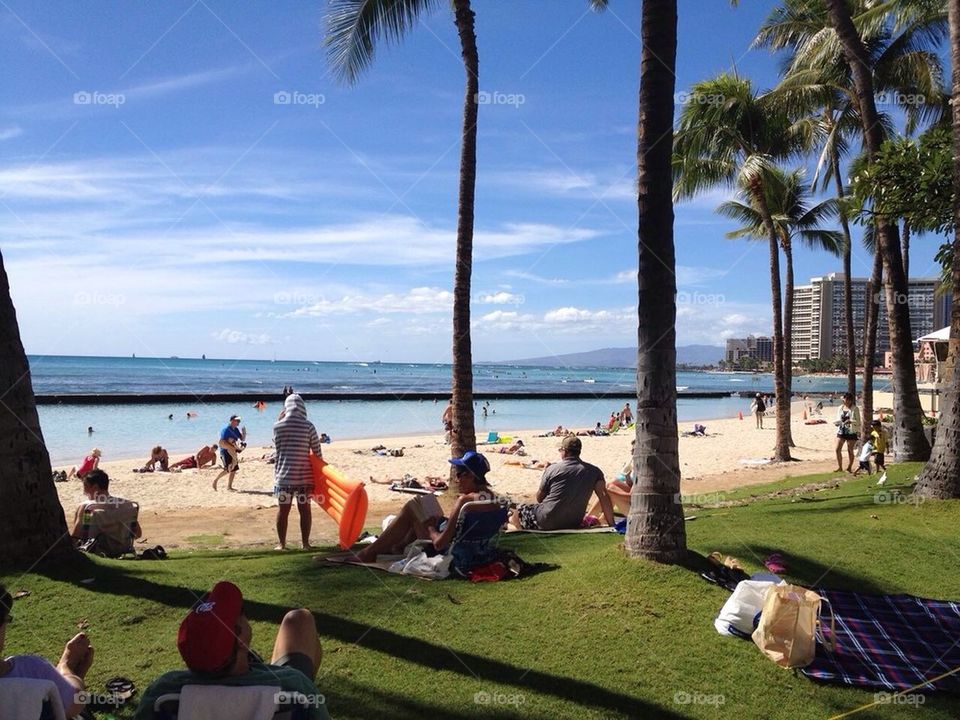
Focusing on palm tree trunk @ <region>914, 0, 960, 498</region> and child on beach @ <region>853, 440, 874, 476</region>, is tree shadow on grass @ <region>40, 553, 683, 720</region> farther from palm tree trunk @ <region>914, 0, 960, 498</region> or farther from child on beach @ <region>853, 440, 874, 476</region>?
child on beach @ <region>853, 440, 874, 476</region>

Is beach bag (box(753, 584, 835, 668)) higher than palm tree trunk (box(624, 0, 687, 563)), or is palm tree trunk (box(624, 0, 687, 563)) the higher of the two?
palm tree trunk (box(624, 0, 687, 563))

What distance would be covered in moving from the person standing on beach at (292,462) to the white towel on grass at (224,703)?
5.52m

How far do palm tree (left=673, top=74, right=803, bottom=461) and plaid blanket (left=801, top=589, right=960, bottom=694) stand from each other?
14472 millimetres

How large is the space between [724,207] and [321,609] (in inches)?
764

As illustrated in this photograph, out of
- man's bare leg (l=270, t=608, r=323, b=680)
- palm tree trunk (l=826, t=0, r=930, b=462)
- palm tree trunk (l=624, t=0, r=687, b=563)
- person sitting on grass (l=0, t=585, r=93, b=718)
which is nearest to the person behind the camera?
person sitting on grass (l=0, t=585, r=93, b=718)

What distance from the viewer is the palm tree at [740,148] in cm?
1875

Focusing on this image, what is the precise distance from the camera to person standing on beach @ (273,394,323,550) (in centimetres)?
794

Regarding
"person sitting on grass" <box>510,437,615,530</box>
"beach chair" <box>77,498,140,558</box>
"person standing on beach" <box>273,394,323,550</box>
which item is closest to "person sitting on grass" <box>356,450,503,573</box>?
"person sitting on grass" <box>510,437,615,530</box>

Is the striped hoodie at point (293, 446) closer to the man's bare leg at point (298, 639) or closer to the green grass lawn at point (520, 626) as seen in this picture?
the green grass lawn at point (520, 626)

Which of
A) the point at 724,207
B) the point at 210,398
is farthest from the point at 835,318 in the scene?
the point at 724,207

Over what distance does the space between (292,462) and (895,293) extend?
9.44m

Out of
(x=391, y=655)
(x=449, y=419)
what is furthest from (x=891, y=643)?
(x=449, y=419)

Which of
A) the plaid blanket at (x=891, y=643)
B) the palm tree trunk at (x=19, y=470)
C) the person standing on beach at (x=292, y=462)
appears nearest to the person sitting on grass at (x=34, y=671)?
the palm tree trunk at (x=19, y=470)

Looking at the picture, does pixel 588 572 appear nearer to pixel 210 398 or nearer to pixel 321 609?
pixel 321 609
